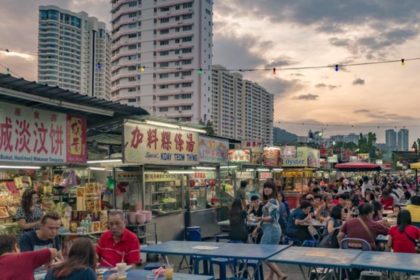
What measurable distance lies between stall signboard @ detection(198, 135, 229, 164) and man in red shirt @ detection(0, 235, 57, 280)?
9876 mm

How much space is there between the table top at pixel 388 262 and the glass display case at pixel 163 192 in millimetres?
6929

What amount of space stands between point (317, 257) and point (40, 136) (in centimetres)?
539

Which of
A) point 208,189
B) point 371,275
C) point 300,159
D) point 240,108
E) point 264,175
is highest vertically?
point 240,108

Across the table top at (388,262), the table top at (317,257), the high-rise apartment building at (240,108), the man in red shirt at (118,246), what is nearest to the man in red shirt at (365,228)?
the table top at (317,257)

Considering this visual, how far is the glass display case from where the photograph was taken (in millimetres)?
12330

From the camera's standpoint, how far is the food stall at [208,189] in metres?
14.3

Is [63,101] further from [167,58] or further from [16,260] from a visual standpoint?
[167,58]

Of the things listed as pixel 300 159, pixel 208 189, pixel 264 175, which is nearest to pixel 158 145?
pixel 208 189

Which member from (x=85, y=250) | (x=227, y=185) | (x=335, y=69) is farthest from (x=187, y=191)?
(x=85, y=250)

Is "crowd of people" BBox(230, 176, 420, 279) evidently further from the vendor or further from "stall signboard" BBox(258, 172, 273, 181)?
"stall signboard" BBox(258, 172, 273, 181)

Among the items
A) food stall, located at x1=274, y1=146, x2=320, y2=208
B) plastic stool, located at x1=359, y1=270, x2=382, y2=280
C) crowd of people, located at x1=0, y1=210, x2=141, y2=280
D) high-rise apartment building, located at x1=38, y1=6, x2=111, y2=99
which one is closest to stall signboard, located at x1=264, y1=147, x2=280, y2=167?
food stall, located at x1=274, y1=146, x2=320, y2=208

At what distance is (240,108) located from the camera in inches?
4712

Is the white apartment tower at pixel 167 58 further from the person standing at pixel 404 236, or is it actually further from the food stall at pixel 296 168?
the person standing at pixel 404 236

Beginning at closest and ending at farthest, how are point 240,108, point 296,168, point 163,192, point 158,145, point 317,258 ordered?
point 317,258, point 158,145, point 163,192, point 296,168, point 240,108
